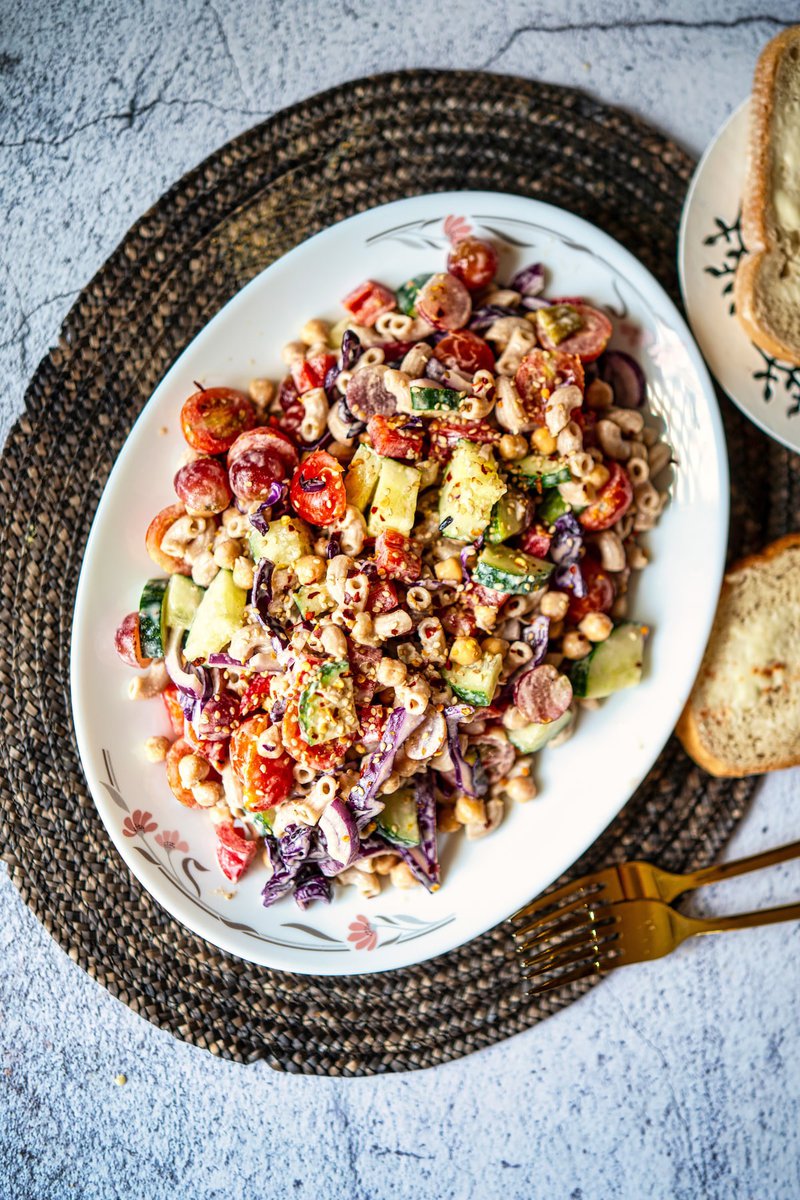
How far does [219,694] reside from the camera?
6.96 feet

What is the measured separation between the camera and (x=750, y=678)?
2398 millimetres

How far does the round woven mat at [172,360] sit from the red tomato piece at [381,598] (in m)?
0.92

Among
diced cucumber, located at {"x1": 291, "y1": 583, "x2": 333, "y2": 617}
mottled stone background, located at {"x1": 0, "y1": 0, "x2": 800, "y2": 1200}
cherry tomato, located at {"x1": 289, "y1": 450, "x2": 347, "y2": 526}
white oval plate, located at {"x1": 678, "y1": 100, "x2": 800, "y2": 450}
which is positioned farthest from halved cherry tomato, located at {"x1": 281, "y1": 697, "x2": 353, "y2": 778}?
white oval plate, located at {"x1": 678, "y1": 100, "x2": 800, "y2": 450}

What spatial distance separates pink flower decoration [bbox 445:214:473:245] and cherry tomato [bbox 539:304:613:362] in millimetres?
348

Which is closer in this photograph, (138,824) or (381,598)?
(381,598)

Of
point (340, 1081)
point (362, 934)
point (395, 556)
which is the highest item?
point (395, 556)

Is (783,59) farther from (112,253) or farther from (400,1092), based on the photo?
(400,1092)

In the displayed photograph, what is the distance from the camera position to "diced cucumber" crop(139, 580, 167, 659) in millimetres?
A: 2195

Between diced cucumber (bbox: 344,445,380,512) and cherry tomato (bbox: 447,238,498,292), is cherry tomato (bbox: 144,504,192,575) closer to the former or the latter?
diced cucumber (bbox: 344,445,380,512)

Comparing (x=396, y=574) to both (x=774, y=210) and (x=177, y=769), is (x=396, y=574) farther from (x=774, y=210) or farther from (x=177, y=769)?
(x=774, y=210)

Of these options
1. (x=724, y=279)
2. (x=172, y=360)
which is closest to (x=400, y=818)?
(x=172, y=360)

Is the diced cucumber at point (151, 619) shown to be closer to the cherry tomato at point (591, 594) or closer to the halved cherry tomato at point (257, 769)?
the halved cherry tomato at point (257, 769)

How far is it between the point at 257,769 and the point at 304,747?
144 mm

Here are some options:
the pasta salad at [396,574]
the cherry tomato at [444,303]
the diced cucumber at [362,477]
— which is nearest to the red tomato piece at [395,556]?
the pasta salad at [396,574]
